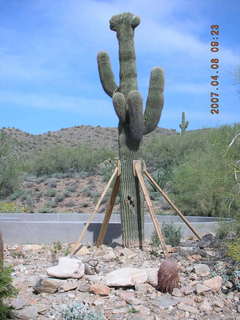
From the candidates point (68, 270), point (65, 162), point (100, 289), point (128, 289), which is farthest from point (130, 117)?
point (65, 162)

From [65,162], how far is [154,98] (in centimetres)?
2248

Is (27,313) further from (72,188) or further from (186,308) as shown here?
(72,188)

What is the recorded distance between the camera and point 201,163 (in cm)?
1706

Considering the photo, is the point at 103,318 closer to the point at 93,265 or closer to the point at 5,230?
the point at 93,265

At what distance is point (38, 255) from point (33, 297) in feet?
10.8

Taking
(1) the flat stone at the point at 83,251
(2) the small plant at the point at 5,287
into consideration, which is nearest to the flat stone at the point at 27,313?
(2) the small plant at the point at 5,287

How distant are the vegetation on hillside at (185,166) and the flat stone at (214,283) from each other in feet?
5.92

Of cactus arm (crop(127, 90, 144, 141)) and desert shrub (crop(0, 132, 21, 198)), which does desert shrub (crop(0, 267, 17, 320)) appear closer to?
cactus arm (crop(127, 90, 144, 141))

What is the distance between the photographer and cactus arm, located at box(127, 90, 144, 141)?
10.4 metres

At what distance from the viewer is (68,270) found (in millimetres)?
7812

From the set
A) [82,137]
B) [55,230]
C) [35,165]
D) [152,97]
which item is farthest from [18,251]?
[82,137]

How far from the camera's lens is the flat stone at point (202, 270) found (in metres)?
8.28

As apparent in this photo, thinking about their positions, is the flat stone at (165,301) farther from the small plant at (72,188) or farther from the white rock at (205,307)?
the small plant at (72,188)

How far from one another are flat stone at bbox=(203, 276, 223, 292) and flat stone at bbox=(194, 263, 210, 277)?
0.59 meters
